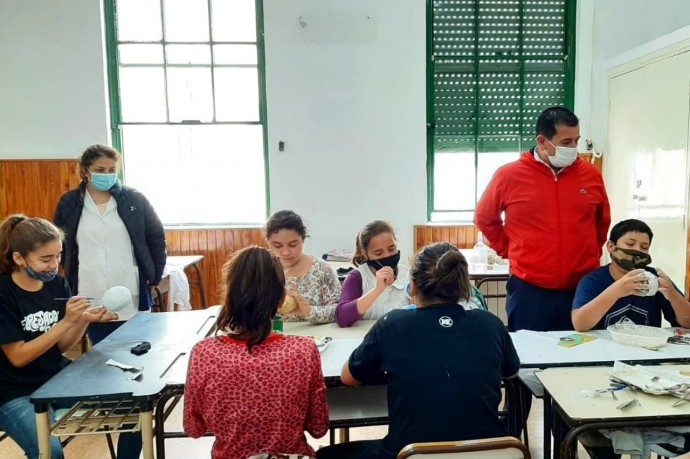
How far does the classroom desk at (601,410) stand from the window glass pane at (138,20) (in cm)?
441

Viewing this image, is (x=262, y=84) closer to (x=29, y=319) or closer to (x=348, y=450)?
(x=29, y=319)

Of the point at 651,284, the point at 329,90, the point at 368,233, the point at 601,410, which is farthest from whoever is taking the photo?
the point at 329,90

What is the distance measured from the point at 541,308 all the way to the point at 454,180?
2.54 metres

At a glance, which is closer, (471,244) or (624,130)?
(624,130)

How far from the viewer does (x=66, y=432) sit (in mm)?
1638

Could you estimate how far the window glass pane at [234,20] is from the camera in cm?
455

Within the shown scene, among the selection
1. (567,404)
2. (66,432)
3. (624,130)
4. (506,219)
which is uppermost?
(624,130)

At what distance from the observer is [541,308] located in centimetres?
242

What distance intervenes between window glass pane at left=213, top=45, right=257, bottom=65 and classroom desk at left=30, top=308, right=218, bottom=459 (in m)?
3.05

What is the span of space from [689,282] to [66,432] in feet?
11.8

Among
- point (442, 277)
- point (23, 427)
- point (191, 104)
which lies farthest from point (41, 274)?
point (191, 104)

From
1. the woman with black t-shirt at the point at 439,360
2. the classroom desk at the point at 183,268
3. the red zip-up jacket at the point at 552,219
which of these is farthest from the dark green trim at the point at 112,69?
the woman with black t-shirt at the point at 439,360

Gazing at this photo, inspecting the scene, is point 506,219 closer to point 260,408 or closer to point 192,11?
point 260,408

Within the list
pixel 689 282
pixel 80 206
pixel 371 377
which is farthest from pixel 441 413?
pixel 689 282
